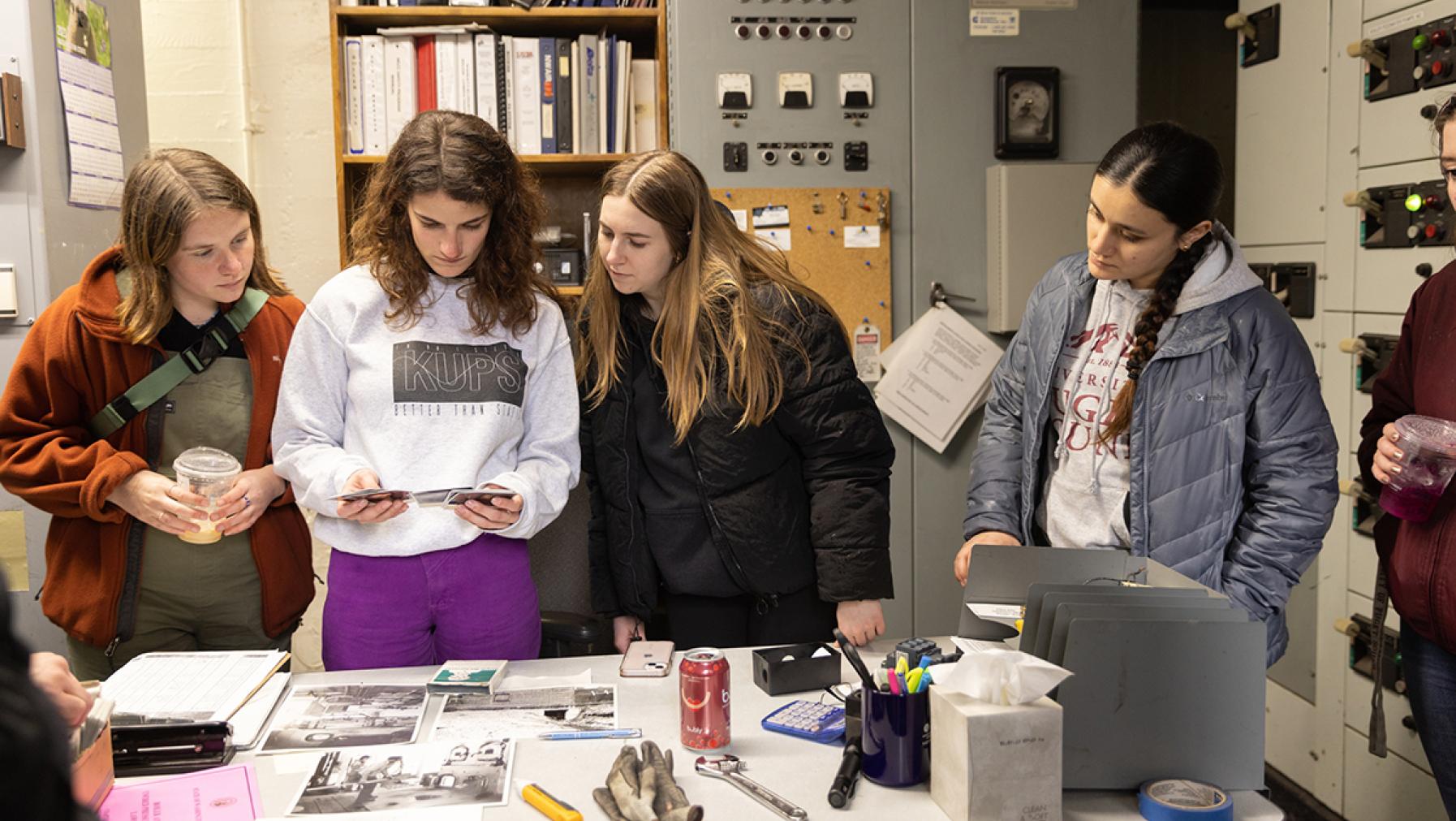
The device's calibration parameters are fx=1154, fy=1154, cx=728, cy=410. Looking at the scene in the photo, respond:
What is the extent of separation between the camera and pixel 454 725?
1.55 m

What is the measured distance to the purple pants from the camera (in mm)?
1811

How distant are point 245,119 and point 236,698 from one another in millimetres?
2594

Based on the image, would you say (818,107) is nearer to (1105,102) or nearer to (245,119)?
(1105,102)

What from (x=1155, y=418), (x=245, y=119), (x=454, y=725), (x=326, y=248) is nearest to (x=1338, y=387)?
(x=1155, y=418)

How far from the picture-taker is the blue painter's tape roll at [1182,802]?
4.15 feet

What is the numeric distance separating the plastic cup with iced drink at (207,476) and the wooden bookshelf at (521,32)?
1427 millimetres

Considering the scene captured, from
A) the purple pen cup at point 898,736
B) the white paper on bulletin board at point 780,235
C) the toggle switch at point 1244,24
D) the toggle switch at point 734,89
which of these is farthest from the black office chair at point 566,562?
the toggle switch at point 1244,24

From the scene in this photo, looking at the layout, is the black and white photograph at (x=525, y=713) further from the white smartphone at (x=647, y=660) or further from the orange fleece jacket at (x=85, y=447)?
the orange fleece jacket at (x=85, y=447)

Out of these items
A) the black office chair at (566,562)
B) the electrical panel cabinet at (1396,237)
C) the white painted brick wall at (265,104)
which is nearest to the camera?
the black office chair at (566,562)

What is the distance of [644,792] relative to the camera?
1.29 metres

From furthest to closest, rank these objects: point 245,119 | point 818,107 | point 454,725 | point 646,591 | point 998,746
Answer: point 245,119 < point 818,107 < point 646,591 < point 454,725 < point 998,746

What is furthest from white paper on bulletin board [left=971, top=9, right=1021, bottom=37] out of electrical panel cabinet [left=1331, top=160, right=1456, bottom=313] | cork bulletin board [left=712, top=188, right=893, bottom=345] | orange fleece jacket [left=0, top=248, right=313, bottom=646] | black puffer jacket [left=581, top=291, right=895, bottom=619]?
orange fleece jacket [left=0, top=248, right=313, bottom=646]

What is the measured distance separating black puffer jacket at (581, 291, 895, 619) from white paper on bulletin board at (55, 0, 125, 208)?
121 cm

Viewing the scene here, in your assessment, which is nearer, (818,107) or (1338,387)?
(1338,387)
